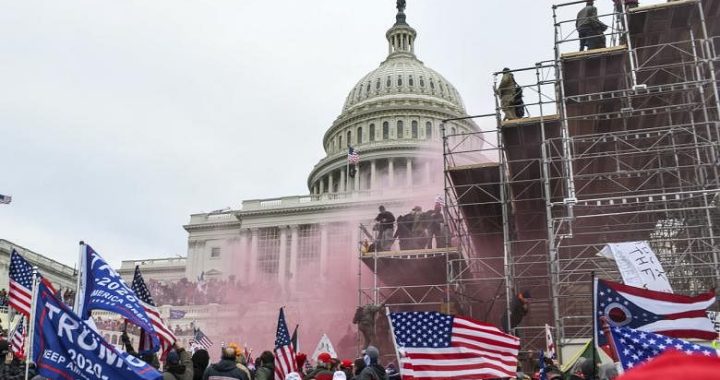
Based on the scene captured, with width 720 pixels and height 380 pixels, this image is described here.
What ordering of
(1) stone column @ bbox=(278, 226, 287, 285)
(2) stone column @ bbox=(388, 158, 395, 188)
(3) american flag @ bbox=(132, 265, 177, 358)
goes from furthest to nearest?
(2) stone column @ bbox=(388, 158, 395, 188) → (1) stone column @ bbox=(278, 226, 287, 285) → (3) american flag @ bbox=(132, 265, 177, 358)

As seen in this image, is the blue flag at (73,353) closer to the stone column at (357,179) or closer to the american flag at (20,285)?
the american flag at (20,285)

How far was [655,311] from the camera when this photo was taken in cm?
757

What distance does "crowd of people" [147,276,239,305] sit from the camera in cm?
5457

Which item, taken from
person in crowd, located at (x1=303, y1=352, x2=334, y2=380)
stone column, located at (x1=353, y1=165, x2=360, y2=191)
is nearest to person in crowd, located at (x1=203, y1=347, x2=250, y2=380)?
person in crowd, located at (x1=303, y1=352, x2=334, y2=380)

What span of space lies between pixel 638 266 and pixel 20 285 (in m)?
10.2

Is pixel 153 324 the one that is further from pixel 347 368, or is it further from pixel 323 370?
pixel 323 370

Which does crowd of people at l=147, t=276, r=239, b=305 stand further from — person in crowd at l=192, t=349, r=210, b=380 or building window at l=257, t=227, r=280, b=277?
person in crowd at l=192, t=349, r=210, b=380

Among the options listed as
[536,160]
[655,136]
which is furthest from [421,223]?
[655,136]

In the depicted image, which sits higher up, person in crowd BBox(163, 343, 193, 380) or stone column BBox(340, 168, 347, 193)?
stone column BBox(340, 168, 347, 193)

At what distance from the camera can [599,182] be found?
70.3ft

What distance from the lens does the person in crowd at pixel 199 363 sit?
7645mm

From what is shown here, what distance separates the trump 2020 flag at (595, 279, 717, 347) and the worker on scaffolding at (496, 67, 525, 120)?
13924mm

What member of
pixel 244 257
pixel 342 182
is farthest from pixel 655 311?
pixel 342 182

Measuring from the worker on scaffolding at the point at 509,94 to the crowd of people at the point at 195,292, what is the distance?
3565 centimetres
